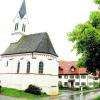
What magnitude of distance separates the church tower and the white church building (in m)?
2.38

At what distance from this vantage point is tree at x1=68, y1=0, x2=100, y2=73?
22.0 meters

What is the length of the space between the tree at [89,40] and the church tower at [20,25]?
29593 millimetres

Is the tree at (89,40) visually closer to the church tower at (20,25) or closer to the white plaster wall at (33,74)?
the white plaster wall at (33,74)

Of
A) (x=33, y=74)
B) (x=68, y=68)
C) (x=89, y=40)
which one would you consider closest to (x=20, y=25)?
(x=33, y=74)

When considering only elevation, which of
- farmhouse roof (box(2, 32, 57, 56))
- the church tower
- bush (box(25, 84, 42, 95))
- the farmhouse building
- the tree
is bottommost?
bush (box(25, 84, 42, 95))

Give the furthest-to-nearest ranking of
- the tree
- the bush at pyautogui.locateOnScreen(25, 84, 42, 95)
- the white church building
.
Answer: the white church building → the bush at pyautogui.locateOnScreen(25, 84, 42, 95) → the tree

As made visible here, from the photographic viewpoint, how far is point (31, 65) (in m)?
45.2

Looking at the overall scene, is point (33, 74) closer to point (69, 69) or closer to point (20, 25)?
point (20, 25)

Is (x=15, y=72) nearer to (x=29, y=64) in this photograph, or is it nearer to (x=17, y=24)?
(x=29, y=64)

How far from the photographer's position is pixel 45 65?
45625 mm

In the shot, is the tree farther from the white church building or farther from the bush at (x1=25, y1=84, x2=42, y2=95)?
the white church building

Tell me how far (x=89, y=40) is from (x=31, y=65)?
24.4 meters

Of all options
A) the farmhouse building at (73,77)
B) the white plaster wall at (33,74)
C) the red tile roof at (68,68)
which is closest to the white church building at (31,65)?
the white plaster wall at (33,74)

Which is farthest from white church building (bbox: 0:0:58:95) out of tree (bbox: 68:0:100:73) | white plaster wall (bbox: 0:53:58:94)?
tree (bbox: 68:0:100:73)
